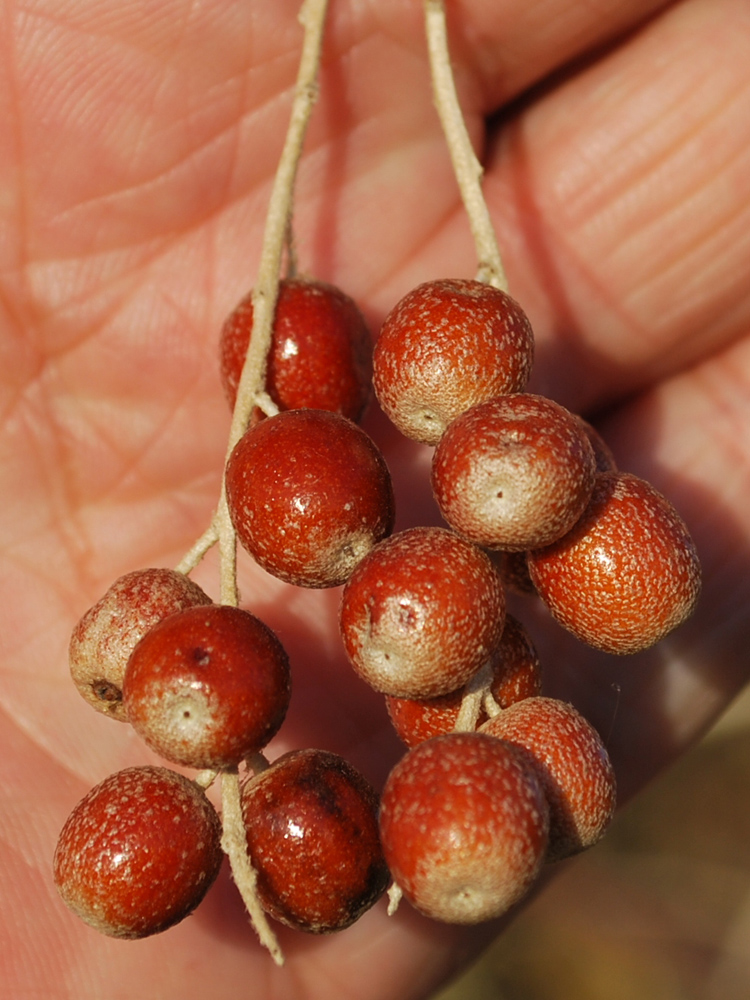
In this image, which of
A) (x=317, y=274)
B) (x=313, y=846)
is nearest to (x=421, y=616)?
(x=313, y=846)

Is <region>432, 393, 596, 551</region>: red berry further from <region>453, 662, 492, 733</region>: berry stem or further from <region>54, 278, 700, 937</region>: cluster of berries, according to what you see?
<region>453, 662, 492, 733</region>: berry stem

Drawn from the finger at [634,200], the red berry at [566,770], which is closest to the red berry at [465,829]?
the red berry at [566,770]

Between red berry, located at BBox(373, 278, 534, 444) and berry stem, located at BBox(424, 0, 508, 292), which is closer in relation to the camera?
red berry, located at BBox(373, 278, 534, 444)

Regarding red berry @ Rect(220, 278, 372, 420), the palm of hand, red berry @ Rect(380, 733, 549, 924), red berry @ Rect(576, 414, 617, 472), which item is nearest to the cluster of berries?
red berry @ Rect(380, 733, 549, 924)

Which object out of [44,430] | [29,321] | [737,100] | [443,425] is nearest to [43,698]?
[44,430]

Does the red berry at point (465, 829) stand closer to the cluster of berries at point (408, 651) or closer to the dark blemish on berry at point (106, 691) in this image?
the cluster of berries at point (408, 651)

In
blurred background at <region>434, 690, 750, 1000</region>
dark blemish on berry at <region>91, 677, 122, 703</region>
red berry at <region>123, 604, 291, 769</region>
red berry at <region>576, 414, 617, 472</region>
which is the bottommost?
blurred background at <region>434, 690, 750, 1000</region>

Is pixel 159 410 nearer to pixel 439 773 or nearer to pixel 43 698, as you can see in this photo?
pixel 43 698
